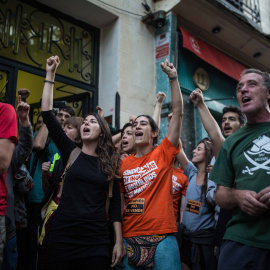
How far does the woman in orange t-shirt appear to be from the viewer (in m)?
2.78

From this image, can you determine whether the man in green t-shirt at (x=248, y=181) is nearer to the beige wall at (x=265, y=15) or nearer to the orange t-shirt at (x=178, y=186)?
the orange t-shirt at (x=178, y=186)

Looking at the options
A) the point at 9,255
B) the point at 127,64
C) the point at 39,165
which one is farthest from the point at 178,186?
the point at 127,64

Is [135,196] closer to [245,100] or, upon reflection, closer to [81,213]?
[81,213]

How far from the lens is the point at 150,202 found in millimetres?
2957

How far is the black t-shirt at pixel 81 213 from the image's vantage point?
254cm

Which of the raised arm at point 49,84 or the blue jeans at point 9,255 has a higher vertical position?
the raised arm at point 49,84

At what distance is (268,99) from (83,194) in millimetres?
1616

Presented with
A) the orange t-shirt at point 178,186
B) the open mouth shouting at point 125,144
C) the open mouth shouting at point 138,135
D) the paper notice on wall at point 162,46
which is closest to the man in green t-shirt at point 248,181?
the open mouth shouting at point 138,135

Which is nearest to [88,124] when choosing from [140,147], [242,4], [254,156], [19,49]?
[140,147]

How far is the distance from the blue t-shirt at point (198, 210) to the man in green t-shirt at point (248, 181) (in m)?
1.49

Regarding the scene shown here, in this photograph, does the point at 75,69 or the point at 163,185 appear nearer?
the point at 163,185

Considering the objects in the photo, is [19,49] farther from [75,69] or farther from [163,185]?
[163,185]

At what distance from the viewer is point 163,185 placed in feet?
10.0

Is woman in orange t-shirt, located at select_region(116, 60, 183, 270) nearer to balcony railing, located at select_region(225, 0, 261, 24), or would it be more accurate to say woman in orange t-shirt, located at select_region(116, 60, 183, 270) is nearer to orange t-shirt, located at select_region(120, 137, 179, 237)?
orange t-shirt, located at select_region(120, 137, 179, 237)
